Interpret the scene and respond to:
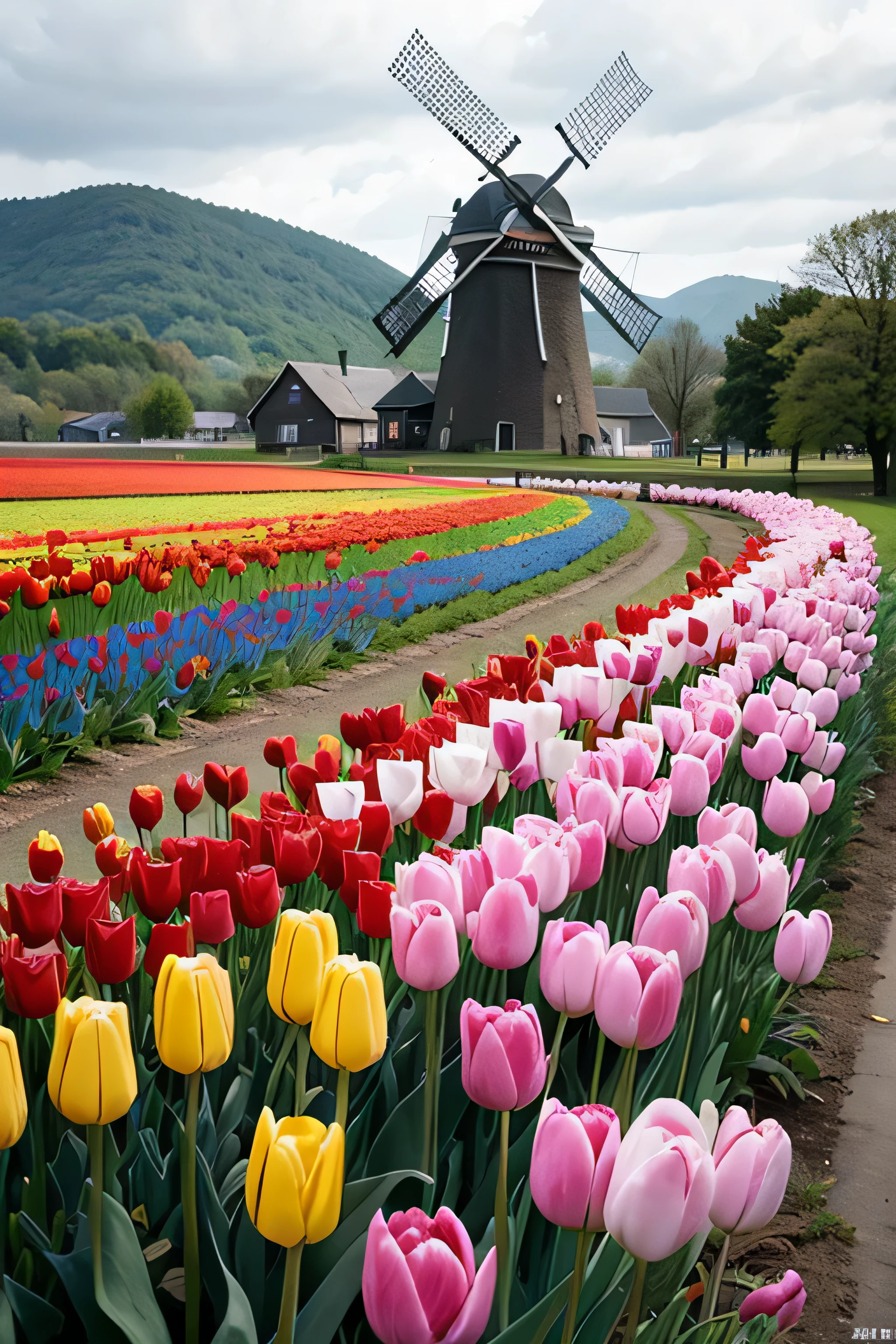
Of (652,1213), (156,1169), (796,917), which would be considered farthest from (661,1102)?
(796,917)

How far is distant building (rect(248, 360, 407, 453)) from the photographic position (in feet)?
185

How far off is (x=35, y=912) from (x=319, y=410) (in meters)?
57.5

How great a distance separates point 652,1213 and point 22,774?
4.71 meters

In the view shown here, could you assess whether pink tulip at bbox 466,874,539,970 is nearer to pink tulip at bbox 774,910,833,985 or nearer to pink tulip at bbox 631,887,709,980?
pink tulip at bbox 631,887,709,980

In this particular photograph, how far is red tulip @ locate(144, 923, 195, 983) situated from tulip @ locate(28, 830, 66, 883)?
44 cm

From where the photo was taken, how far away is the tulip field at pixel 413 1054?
1057mm

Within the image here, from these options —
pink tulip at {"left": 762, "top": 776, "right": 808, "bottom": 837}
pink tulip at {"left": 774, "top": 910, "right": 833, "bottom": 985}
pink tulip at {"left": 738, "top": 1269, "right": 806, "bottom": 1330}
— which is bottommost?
pink tulip at {"left": 738, "top": 1269, "right": 806, "bottom": 1330}

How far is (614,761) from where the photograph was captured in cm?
217

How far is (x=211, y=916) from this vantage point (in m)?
1.60

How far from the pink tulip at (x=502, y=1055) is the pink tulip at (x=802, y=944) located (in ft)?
2.51

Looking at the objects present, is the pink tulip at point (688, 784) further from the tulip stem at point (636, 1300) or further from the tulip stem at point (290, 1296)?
the tulip stem at point (290, 1296)

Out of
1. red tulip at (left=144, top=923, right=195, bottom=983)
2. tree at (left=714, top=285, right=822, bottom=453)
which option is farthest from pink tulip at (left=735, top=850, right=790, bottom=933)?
tree at (left=714, top=285, right=822, bottom=453)

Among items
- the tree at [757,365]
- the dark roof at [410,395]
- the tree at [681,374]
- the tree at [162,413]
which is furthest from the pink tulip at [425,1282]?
the tree at [162,413]

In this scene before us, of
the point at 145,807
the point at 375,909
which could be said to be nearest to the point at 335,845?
the point at 375,909
